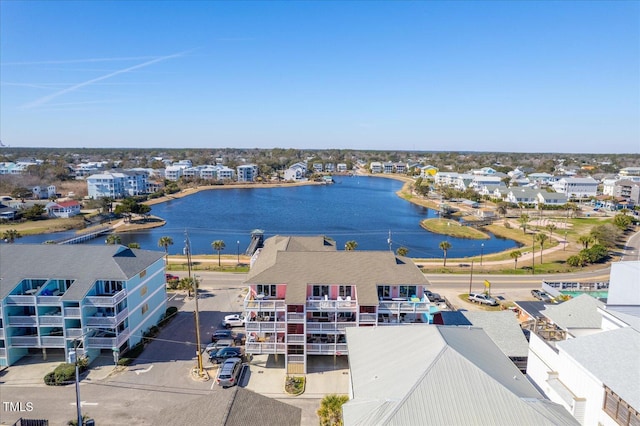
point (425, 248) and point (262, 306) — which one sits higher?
point (262, 306)

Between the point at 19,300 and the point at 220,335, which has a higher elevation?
the point at 19,300

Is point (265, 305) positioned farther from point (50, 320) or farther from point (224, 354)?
point (50, 320)

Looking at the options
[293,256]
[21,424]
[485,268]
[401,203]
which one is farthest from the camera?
[401,203]

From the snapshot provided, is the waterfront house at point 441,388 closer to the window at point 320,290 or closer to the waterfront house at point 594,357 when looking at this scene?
the waterfront house at point 594,357

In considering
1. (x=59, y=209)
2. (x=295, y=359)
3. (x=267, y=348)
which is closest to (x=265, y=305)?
(x=267, y=348)

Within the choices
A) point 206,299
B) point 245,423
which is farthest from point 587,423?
point 206,299

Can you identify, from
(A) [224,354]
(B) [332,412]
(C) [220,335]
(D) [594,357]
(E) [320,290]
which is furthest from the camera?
(C) [220,335]

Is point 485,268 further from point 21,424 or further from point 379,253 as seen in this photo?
point 21,424

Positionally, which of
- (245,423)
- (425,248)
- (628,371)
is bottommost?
(425,248)
